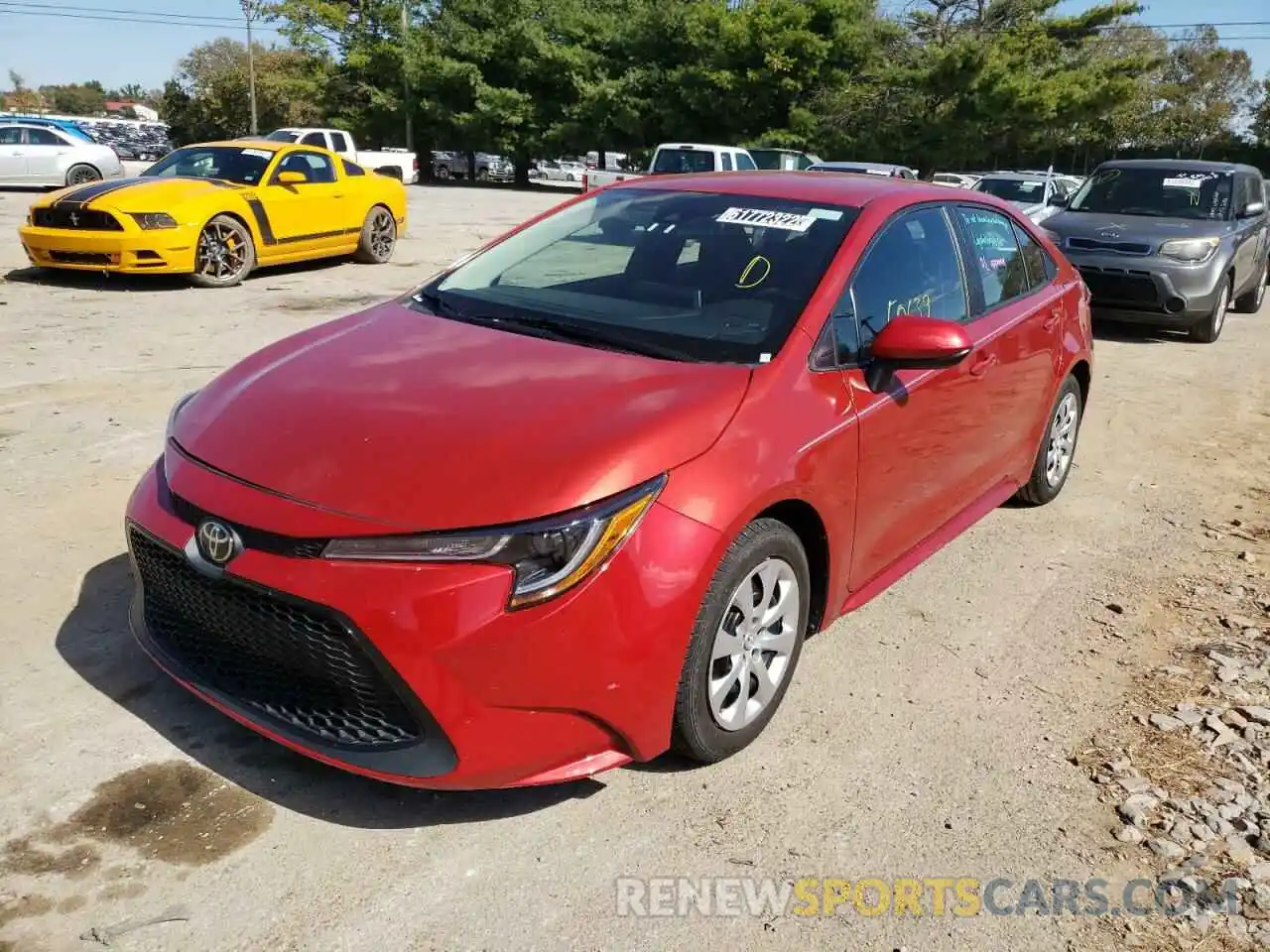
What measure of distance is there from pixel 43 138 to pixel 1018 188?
1853 cm

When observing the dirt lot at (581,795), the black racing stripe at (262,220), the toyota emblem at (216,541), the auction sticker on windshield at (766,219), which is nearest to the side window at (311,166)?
the black racing stripe at (262,220)

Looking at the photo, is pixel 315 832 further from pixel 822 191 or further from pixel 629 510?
pixel 822 191

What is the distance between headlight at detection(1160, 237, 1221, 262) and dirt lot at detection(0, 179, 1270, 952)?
19.2 ft

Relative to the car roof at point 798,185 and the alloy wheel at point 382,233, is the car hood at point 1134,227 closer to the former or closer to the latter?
the car roof at point 798,185

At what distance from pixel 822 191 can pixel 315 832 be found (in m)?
2.81

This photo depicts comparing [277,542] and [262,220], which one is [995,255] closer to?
[277,542]

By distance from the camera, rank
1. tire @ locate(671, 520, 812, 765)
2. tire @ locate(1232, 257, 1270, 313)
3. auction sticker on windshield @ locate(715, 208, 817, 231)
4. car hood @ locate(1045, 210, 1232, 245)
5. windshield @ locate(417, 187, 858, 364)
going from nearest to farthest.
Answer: tire @ locate(671, 520, 812, 765), windshield @ locate(417, 187, 858, 364), auction sticker on windshield @ locate(715, 208, 817, 231), car hood @ locate(1045, 210, 1232, 245), tire @ locate(1232, 257, 1270, 313)

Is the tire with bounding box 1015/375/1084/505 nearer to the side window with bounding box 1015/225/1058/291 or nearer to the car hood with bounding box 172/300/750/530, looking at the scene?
the side window with bounding box 1015/225/1058/291

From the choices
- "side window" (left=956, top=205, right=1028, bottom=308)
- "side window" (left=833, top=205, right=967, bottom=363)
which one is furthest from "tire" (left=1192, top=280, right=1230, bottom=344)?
"side window" (left=833, top=205, right=967, bottom=363)

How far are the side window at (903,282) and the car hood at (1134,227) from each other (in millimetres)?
7031

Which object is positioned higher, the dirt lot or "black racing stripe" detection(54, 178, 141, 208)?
"black racing stripe" detection(54, 178, 141, 208)

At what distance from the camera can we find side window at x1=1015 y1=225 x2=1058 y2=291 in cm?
491

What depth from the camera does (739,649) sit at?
3.00 m

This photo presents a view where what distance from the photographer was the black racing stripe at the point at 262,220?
441 inches
